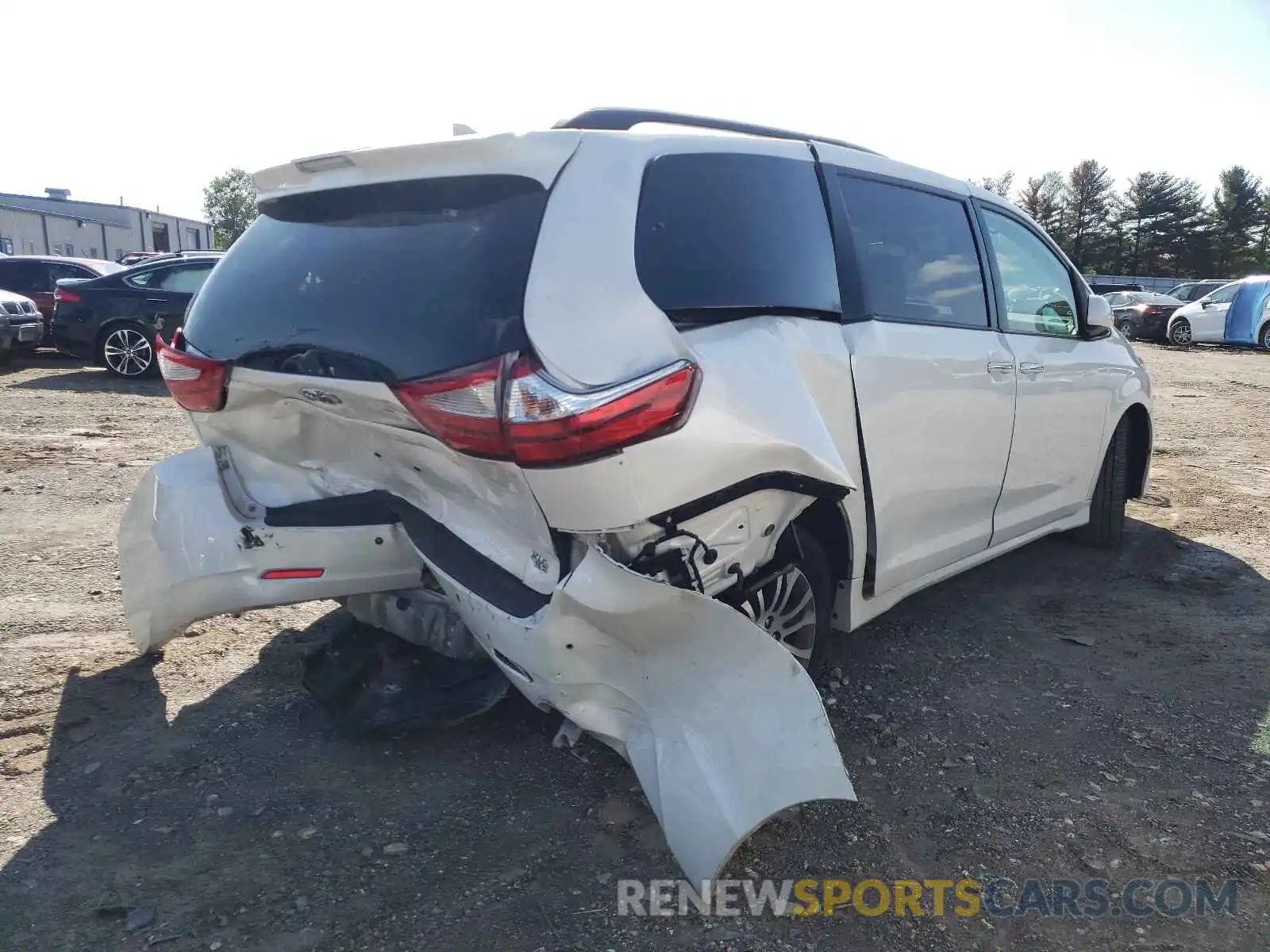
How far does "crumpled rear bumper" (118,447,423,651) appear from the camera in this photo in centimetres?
279

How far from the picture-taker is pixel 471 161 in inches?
92.8

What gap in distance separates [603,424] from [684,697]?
76cm

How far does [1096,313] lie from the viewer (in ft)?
14.9

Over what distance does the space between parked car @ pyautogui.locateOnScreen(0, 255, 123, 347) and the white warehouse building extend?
766 inches

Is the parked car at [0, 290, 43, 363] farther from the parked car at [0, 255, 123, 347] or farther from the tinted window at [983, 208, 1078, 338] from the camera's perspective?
the tinted window at [983, 208, 1078, 338]

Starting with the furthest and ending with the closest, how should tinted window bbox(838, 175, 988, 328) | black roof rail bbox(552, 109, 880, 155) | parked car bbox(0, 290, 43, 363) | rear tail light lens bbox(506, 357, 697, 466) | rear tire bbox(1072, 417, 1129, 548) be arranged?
1. parked car bbox(0, 290, 43, 363)
2. rear tire bbox(1072, 417, 1129, 548)
3. tinted window bbox(838, 175, 988, 328)
4. black roof rail bbox(552, 109, 880, 155)
5. rear tail light lens bbox(506, 357, 697, 466)

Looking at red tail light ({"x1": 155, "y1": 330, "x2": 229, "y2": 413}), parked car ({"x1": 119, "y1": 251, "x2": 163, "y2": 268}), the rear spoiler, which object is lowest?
red tail light ({"x1": 155, "y1": 330, "x2": 229, "y2": 413})

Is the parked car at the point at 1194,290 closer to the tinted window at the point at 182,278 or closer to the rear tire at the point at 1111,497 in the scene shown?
the rear tire at the point at 1111,497

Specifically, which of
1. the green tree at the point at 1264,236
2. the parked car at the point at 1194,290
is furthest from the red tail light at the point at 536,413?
the green tree at the point at 1264,236

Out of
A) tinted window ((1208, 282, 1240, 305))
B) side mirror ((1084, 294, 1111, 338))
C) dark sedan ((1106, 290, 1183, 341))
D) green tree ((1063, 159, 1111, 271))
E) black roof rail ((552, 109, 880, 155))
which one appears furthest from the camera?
green tree ((1063, 159, 1111, 271))

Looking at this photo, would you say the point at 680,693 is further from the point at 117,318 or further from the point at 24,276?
the point at 24,276

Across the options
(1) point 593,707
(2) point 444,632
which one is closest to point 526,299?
(1) point 593,707

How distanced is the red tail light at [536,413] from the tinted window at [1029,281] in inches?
94.6

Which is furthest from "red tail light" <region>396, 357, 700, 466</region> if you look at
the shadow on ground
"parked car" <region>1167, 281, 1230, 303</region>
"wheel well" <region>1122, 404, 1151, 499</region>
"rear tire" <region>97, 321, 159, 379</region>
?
"parked car" <region>1167, 281, 1230, 303</region>
